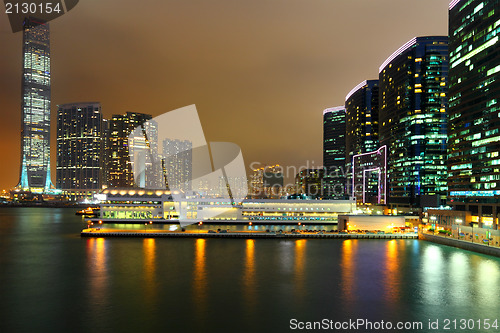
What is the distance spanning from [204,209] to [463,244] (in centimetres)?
5199

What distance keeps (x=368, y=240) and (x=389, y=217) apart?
8318 millimetres

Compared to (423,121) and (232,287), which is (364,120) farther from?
(232,287)

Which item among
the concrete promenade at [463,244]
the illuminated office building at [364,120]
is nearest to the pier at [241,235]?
the concrete promenade at [463,244]

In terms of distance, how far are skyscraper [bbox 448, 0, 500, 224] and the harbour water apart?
1928 centimetres

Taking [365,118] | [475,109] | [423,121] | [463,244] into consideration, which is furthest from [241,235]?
[365,118]

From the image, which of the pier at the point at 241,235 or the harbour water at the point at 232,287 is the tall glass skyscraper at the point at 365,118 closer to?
the pier at the point at 241,235

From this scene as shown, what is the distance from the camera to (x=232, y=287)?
30.2 meters

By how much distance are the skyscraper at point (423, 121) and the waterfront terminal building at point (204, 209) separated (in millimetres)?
16130

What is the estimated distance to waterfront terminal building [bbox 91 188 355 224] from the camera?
8150 centimetres

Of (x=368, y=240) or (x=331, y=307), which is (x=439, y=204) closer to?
(x=368, y=240)

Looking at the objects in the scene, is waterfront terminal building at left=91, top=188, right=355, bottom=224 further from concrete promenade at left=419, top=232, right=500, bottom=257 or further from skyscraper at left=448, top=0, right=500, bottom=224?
concrete promenade at left=419, top=232, right=500, bottom=257

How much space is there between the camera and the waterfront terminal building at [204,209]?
267 ft

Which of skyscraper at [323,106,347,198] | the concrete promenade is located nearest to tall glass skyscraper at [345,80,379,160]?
skyscraper at [323,106,347,198]

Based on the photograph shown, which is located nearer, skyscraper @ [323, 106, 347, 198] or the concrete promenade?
the concrete promenade
